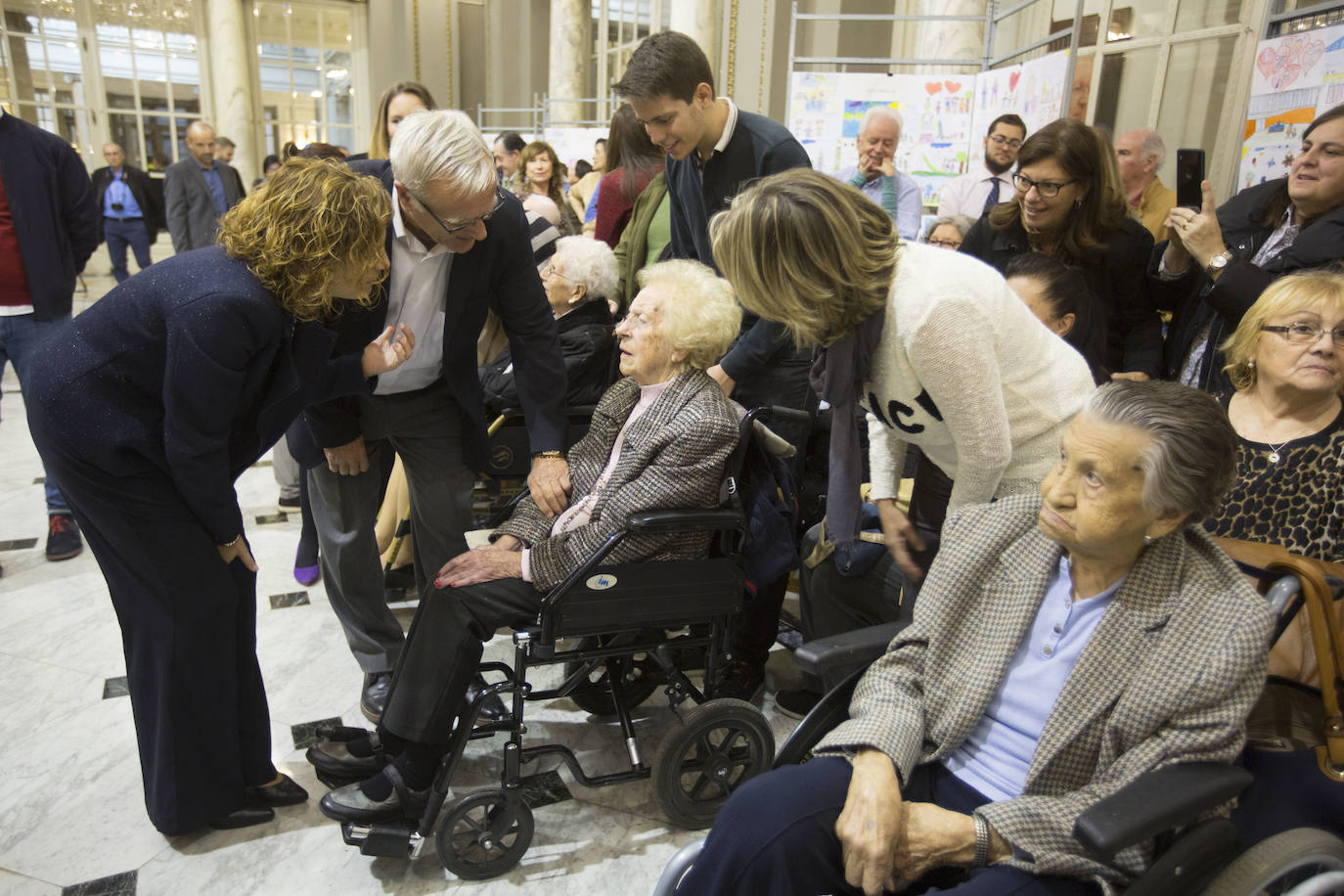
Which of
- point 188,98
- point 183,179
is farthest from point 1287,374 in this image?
point 188,98

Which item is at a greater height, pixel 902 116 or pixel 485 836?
pixel 902 116

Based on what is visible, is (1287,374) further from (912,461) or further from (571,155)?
(571,155)

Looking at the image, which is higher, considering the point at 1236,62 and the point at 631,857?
the point at 1236,62

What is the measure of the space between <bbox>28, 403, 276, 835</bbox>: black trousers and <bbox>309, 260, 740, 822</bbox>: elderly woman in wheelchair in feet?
0.82

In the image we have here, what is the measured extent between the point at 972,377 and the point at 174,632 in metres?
1.61

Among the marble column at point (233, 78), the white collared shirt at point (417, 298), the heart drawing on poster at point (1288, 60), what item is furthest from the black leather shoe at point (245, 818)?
the marble column at point (233, 78)

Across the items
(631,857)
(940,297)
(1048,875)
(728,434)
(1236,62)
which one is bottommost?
(631,857)

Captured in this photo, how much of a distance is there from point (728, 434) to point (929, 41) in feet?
14.3

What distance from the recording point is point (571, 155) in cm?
837

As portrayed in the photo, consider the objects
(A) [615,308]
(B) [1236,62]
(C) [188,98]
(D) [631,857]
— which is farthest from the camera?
(C) [188,98]

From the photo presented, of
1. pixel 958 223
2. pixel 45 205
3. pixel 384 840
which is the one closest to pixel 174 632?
pixel 384 840

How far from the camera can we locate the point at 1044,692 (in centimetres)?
131

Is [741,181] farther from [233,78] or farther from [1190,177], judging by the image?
[233,78]

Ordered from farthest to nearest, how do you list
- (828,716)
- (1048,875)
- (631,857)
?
(631,857) < (828,716) < (1048,875)
